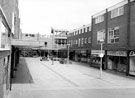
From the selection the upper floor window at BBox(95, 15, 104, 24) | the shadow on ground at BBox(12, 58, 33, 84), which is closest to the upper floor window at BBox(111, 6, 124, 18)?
the upper floor window at BBox(95, 15, 104, 24)

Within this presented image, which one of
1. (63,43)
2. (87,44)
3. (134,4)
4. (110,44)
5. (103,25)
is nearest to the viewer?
(134,4)

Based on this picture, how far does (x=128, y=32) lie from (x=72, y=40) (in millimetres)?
36388

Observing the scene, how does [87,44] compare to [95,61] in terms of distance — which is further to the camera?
[87,44]

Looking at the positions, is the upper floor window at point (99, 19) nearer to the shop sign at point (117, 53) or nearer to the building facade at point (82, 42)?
the shop sign at point (117, 53)

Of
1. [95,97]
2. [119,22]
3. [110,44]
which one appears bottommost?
[95,97]

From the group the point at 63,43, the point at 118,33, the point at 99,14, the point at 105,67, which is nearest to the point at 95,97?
the point at 118,33

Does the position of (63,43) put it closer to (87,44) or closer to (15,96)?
(87,44)

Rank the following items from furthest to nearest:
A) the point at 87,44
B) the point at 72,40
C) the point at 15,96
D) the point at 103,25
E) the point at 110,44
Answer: the point at 72,40 → the point at 87,44 → the point at 103,25 → the point at 110,44 → the point at 15,96

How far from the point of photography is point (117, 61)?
2883 cm

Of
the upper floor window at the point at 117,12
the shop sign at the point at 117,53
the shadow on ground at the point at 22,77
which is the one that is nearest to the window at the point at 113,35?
the shop sign at the point at 117,53

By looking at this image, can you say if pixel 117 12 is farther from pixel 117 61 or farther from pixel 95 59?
pixel 95 59

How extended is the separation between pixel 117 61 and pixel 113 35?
395cm

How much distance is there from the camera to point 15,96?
12336mm

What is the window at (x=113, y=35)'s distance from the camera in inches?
1113
